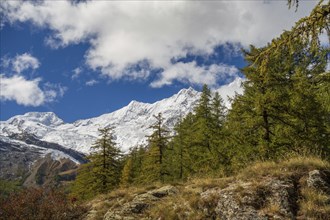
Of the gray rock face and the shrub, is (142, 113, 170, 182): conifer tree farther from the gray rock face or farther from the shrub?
the gray rock face

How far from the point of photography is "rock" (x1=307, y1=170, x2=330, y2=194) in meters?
9.98

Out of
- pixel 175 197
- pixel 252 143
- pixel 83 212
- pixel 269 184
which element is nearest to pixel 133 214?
pixel 175 197

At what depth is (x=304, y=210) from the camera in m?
9.28

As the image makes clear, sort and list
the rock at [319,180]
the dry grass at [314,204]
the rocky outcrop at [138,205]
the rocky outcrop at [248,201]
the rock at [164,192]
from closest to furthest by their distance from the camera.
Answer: the dry grass at [314,204] < the rocky outcrop at [248,201] < the rock at [319,180] < the rocky outcrop at [138,205] < the rock at [164,192]

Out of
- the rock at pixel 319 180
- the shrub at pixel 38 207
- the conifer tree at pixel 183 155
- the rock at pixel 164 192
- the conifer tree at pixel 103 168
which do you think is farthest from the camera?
the conifer tree at pixel 103 168

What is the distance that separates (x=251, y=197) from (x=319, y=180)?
6.69ft

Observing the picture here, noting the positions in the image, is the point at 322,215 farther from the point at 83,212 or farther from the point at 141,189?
the point at 83,212

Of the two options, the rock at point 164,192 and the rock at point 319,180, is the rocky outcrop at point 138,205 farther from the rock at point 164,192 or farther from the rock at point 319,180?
the rock at point 319,180

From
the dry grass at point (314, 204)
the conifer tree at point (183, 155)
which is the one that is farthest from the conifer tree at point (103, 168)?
the dry grass at point (314, 204)

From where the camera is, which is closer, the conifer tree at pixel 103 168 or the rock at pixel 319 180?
the rock at pixel 319 180

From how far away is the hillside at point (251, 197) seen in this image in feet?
31.1

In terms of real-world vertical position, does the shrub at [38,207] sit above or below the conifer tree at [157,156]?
below

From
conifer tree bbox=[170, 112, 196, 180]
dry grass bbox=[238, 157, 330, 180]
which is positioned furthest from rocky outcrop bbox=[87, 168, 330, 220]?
conifer tree bbox=[170, 112, 196, 180]

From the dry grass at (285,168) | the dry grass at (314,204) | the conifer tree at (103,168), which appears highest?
the conifer tree at (103,168)
